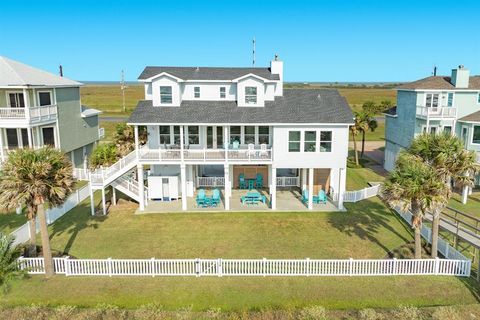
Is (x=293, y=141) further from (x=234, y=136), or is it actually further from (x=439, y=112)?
(x=439, y=112)

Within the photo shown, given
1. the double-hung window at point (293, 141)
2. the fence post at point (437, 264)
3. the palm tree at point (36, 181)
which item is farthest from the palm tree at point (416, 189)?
the palm tree at point (36, 181)

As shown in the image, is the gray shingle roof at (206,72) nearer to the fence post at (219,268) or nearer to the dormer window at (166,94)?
the dormer window at (166,94)

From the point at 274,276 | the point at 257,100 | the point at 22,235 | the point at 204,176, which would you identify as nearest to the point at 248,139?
the point at 257,100

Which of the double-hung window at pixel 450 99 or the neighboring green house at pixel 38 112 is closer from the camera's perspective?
the neighboring green house at pixel 38 112

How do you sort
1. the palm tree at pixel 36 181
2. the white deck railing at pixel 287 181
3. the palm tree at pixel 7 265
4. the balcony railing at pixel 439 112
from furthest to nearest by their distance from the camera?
the white deck railing at pixel 287 181 < the balcony railing at pixel 439 112 < the palm tree at pixel 36 181 < the palm tree at pixel 7 265

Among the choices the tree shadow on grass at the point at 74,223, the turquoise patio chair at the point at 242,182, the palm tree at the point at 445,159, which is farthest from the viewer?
the turquoise patio chair at the point at 242,182

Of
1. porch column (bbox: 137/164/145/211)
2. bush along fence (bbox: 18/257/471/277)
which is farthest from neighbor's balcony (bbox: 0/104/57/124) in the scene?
bush along fence (bbox: 18/257/471/277)

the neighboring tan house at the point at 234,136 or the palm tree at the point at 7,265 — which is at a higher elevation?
the neighboring tan house at the point at 234,136
